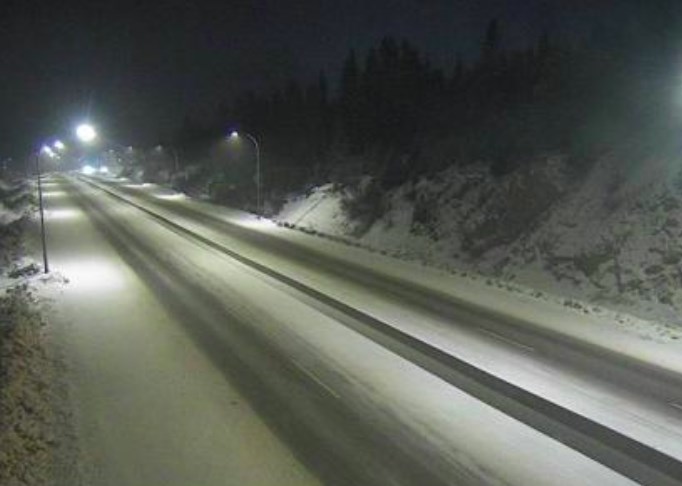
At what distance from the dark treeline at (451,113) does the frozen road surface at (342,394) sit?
17.7m

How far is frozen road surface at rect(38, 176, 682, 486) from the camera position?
36.9 ft

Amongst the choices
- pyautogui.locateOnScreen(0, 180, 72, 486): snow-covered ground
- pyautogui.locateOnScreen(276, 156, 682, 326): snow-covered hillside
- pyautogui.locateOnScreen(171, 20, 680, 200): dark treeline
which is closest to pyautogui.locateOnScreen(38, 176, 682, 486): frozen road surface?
pyautogui.locateOnScreen(0, 180, 72, 486): snow-covered ground

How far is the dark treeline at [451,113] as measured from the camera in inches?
1471

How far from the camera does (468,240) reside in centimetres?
3728

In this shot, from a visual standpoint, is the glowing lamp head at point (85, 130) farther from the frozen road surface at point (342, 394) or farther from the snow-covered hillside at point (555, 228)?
the snow-covered hillside at point (555, 228)

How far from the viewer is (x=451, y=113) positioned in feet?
214

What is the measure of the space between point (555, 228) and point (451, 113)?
34.7 meters

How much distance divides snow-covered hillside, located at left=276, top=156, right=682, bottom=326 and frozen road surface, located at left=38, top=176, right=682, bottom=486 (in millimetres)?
6939

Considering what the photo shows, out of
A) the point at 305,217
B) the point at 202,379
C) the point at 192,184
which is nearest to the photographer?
the point at 202,379

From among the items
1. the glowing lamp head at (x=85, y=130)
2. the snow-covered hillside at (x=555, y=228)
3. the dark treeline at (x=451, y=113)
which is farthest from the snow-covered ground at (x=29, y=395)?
the dark treeline at (x=451, y=113)

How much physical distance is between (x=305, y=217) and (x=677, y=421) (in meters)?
44.0

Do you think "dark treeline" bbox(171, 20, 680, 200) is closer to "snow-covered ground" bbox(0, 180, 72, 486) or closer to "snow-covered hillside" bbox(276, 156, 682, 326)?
"snow-covered hillside" bbox(276, 156, 682, 326)

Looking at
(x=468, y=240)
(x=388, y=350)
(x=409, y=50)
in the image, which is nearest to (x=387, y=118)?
(x=409, y=50)

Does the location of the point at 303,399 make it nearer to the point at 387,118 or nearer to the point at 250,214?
the point at 250,214
